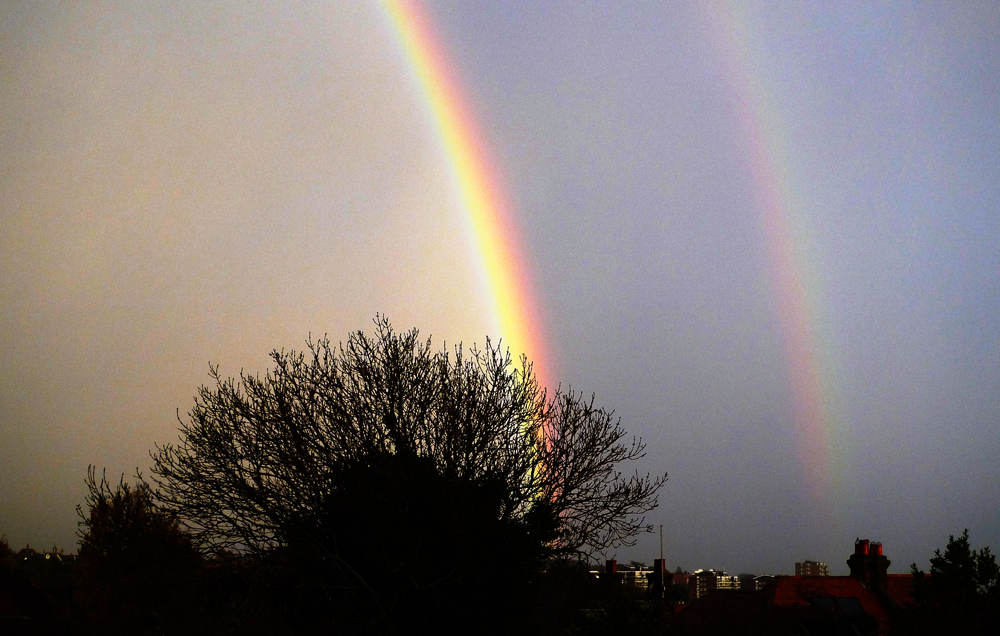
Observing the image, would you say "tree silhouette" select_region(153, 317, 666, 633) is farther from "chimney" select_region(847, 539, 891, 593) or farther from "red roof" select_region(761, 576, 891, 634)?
"chimney" select_region(847, 539, 891, 593)

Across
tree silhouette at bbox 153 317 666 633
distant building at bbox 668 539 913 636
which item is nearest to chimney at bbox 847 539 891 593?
distant building at bbox 668 539 913 636

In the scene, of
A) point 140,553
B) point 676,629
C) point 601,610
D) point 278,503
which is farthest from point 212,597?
point 676,629

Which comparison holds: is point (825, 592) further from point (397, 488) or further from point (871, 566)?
point (397, 488)

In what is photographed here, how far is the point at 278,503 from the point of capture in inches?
664

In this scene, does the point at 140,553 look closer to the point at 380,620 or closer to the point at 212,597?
the point at 212,597

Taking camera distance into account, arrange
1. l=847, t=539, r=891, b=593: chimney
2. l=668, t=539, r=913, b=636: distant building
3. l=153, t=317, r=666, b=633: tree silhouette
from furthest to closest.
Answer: l=847, t=539, r=891, b=593: chimney < l=668, t=539, r=913, b=636: distant building < l=153, t=317, r=666, b=633: tree silhouette

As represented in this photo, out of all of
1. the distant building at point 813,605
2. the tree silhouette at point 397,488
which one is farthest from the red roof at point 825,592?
the tree silhouette at point 397,488

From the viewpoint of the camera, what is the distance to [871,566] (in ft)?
148

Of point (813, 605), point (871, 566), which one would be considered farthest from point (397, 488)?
point (871, 566)

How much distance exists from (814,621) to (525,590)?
23.1m

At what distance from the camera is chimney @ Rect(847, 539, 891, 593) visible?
44.8 m

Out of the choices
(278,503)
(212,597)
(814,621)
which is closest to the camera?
(278,503)

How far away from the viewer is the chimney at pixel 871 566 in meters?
44.8

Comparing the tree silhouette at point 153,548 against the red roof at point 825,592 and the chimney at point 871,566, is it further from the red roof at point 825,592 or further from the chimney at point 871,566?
the chimney at point 871,566
